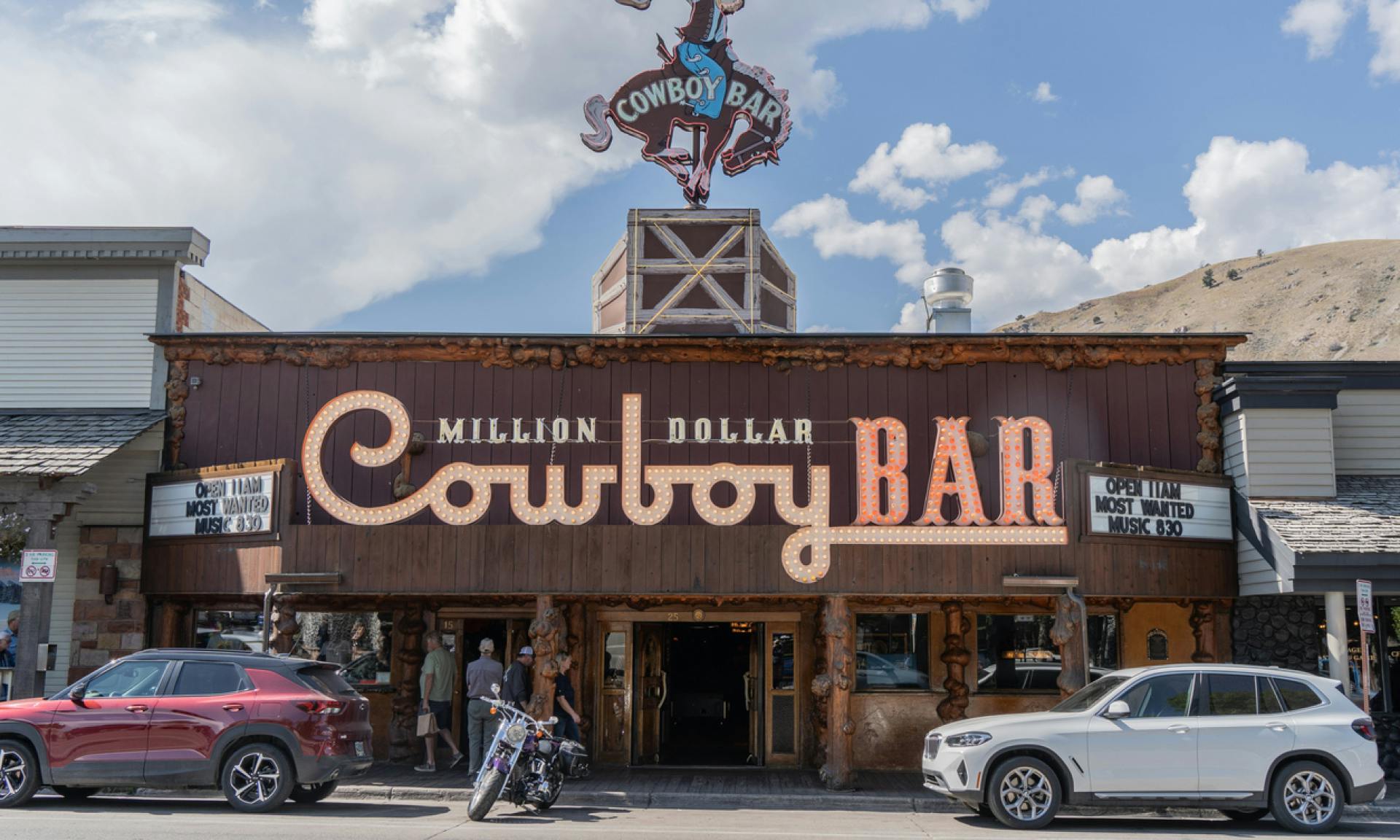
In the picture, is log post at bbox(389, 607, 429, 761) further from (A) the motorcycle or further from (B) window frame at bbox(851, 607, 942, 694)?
(B) window frame at bbox(851, 607, 942, 694)

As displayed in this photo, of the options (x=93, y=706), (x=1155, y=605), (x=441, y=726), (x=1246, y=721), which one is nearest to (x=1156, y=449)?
(x=1155, y=605)

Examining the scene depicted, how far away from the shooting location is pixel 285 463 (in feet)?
50.4

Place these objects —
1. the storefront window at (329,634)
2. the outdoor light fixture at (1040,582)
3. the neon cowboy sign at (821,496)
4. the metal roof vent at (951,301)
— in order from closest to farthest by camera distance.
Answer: the outdoor light fixture at (1040,582), the neon cowboy sign at (821,496), the storefront window at (329,634), the metal roof vent at (951,301)

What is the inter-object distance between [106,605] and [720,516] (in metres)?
8.83

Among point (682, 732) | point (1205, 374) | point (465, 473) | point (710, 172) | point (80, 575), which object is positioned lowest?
point (682, 732)

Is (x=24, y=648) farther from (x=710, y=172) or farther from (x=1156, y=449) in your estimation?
(x=1156, y=449)

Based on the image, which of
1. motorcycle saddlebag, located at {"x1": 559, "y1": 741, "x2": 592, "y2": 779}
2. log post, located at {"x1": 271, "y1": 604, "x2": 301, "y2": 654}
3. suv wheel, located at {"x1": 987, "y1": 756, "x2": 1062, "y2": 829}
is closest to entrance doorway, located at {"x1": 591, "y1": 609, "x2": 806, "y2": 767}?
motorcycle saddlebag, located at {"x1": 559, "y1": 741, "x2": 592, "y2": 779}

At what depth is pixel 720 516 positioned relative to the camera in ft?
50.5

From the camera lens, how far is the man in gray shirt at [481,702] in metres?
14.5

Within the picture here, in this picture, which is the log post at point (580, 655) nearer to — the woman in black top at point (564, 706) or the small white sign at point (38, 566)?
the woman in black top at point (564, 706)

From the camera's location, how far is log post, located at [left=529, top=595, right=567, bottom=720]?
577 inches

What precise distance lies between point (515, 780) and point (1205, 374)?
10666mm

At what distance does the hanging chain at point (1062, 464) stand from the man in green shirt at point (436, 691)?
8.32 metres

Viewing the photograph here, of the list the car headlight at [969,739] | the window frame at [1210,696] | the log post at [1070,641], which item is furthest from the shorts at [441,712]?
the window frame at [1210,696]
